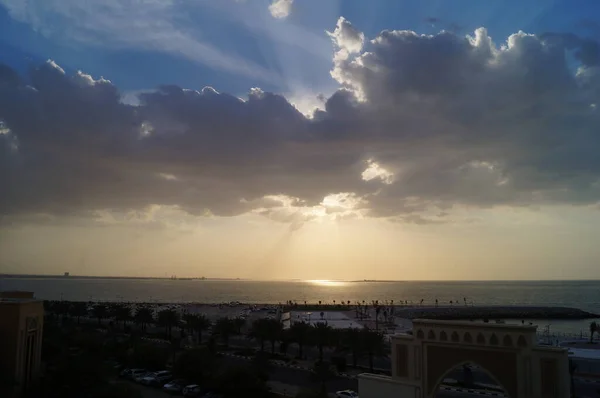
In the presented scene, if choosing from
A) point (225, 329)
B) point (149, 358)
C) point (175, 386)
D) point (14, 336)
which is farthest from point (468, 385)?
point (14, 336)

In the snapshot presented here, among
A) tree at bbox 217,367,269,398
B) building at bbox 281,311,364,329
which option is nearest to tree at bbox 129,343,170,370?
tree at bbox 217,367,269,398

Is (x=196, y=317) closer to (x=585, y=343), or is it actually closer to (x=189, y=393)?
(x=189, y=393)

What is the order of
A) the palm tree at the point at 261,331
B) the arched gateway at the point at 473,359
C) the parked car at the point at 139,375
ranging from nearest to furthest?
the arched gateway at the point at 473,359 → the parked car at the point at 139,375 → the palm tree at the point at 261,331

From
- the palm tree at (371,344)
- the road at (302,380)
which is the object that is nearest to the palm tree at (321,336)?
the palm tree at (371,344)

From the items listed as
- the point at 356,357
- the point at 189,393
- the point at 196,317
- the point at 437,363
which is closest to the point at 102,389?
the point at 189,393

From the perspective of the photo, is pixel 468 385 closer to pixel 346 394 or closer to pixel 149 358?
pixel 346 394

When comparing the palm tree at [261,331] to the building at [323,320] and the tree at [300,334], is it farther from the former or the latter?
the building at [323,320]
